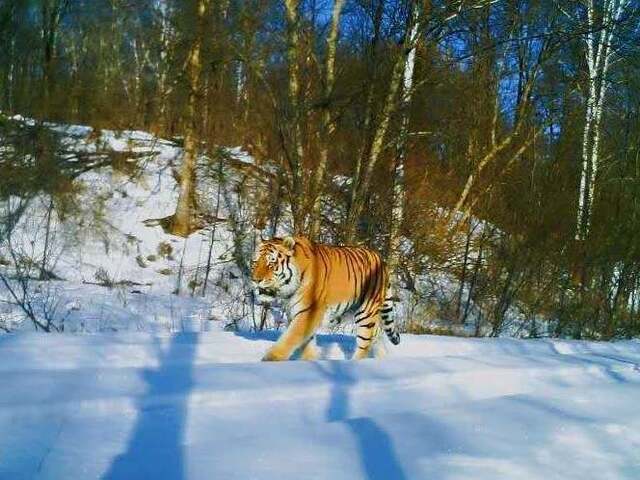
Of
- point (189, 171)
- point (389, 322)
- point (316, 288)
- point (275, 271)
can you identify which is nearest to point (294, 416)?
point (275, 271)

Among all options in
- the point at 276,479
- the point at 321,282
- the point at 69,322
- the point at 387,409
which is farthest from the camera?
the point at 69,322

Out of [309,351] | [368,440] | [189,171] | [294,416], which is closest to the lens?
[368,440]

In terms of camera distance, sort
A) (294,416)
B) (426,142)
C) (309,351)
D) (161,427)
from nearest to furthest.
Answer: (161,427), (294,416), (309,351), (426,142)

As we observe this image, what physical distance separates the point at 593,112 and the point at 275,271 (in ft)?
48.5

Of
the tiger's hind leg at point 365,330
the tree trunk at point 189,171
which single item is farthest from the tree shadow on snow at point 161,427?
the tree trunk at point 189,171

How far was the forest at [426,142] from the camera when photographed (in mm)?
11508

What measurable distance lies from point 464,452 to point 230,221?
42.8ft

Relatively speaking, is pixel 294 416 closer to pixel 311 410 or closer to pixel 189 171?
pixel 311 410

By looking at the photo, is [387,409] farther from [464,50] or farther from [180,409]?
[464,50]

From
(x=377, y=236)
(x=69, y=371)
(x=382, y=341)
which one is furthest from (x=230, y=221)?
(x=69, y=371)

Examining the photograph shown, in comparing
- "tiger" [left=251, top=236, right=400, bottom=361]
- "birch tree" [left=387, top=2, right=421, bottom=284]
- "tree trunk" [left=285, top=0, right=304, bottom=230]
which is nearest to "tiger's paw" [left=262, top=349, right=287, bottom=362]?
"tiger" [left=251, top=236, right=400, bottom=361]

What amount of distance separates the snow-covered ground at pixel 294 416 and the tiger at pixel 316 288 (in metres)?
0.58

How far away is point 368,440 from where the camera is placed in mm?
3607

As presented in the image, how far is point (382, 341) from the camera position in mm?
7480
